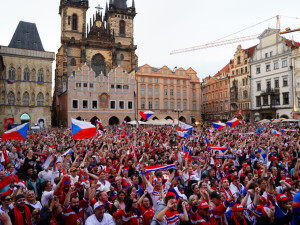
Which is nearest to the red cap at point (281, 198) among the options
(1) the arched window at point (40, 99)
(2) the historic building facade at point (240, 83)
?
(1) the arched window at point (40, 99)

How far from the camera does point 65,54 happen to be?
56.8 m

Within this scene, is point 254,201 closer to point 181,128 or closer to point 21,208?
A: point 21,208

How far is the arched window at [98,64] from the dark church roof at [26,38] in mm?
13361

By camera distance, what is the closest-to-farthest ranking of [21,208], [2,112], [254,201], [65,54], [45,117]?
[21,208], [254,201], [2,112], [45,117], [65,54]

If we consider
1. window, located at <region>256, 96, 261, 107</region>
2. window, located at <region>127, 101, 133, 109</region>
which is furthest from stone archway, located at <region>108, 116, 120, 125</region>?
window, located at <region>256, 96, 261, 107</region>

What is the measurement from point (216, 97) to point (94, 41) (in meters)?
32.1

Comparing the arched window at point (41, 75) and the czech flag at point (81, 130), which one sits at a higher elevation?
the arched window at point (41, 75)

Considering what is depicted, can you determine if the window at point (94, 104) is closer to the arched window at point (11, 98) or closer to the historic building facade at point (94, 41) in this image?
the historic building facade at point (94, 41)

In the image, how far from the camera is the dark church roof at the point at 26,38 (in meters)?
47.7

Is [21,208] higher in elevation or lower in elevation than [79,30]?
lower

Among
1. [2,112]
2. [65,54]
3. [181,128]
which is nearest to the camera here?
[181,128]

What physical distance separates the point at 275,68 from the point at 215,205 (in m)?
48.5

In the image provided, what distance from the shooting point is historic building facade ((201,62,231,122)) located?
58.1m

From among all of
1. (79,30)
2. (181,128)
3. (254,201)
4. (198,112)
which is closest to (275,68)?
(198,112)
